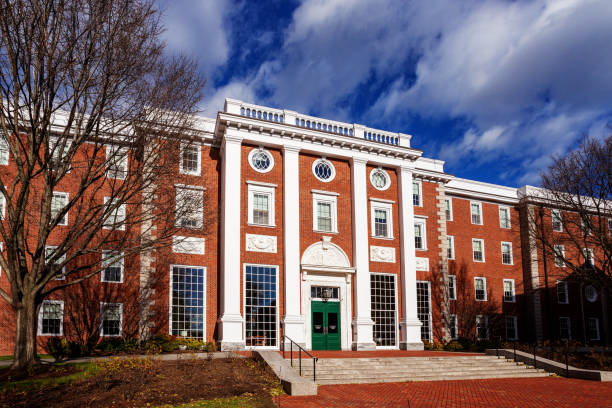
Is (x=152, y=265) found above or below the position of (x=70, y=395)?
above

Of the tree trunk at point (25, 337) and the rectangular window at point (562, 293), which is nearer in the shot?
the tree trunk at point (25, 337)

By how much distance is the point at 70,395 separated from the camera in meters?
12.5

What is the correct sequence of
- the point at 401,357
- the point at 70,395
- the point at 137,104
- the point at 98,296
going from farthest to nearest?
the point at 98,296, the point at 401,357, the point at 137,104, the point at 70,395

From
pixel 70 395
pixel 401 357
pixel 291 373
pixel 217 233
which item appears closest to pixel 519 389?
pixel 401 357

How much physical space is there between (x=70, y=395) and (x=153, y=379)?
8.03 feet

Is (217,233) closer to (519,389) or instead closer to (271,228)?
(271,228)

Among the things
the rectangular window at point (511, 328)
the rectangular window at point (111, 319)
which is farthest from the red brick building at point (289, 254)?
the rectangular window at point (511, 328)

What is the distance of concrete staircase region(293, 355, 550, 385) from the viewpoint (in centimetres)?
1756

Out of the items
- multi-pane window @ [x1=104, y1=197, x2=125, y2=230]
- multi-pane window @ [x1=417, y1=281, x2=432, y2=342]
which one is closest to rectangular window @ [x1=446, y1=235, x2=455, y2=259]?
multi-pane window @ [x1=417, y1=281, x2=432, y2=342]

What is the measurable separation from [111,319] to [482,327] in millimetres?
23777

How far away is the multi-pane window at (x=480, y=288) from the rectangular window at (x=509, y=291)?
7.21 feet

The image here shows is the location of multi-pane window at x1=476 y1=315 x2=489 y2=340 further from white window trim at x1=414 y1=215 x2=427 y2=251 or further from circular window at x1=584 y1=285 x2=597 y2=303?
circular window at x1=584 y1=285 x2=597 y2=303

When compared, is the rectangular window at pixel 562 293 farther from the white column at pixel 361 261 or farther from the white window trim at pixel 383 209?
the white column at pixel 361 261

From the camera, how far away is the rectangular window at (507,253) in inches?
1469
